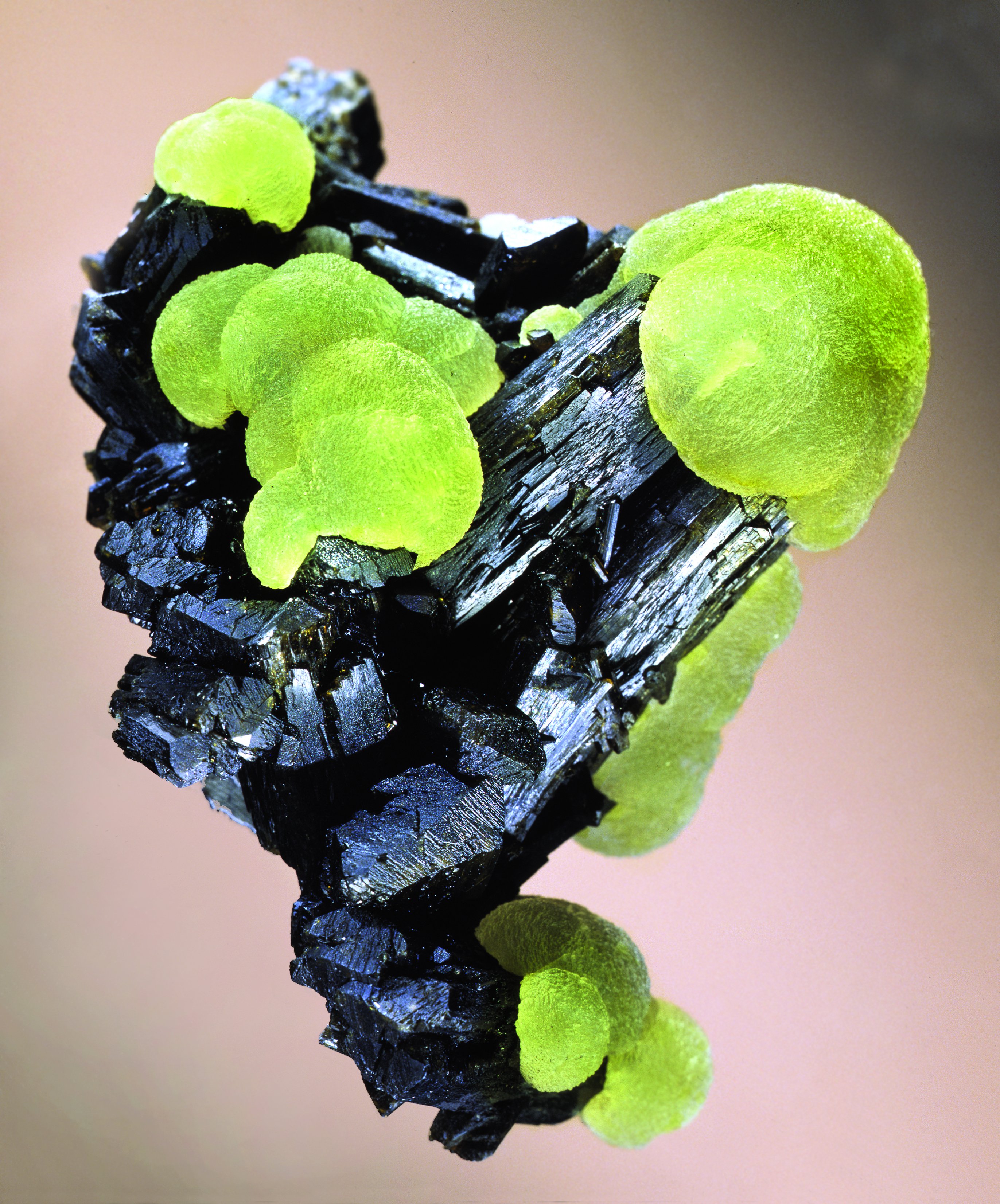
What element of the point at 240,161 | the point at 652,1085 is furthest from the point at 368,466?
the point at 652,1085

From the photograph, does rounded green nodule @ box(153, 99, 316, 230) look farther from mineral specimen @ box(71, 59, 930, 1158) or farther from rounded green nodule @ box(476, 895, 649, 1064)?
rounded green nodule @ box(476, 895, 649, 1064)

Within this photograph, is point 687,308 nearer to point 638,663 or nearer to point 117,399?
point 638,663

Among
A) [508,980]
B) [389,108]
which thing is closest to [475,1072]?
[508,980]

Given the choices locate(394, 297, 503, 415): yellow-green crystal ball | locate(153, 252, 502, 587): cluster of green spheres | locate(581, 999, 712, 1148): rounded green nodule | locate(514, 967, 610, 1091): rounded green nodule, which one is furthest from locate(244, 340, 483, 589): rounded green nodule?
locate(581, 999, 712, 1148): rounded green nodule

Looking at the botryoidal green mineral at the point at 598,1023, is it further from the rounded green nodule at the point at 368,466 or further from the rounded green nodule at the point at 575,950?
the rounded green nodule at the point at 368,466

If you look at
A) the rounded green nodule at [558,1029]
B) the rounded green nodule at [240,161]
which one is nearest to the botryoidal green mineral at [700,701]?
the rounded green nodule at [558,1029]

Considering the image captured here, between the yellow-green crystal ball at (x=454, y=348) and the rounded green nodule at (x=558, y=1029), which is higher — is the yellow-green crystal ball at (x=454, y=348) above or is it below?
above
